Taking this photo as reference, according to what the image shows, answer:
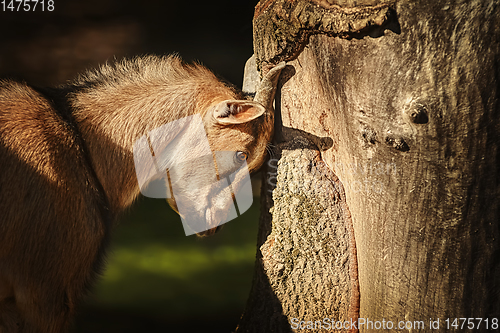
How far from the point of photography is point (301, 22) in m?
1.62

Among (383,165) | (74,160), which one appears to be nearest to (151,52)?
(74,160)

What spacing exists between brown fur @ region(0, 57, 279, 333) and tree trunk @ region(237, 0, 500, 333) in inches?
16.1

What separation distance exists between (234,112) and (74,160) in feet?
2.93

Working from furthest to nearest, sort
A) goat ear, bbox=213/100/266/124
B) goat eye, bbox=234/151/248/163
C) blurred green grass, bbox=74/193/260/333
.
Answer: blurred green grass, bbox=74/193/260/333 → goat eye, bbox=234/151/248/163 → goat ear, bbox=213/100/266/124

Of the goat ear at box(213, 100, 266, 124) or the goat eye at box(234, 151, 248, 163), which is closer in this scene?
the goat ear at box(213, 100, 266, 124)

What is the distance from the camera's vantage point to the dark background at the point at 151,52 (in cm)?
292

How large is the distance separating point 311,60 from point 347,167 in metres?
0.54

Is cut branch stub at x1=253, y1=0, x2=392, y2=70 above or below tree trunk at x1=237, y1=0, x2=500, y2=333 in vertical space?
above

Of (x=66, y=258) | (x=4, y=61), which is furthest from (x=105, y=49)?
(x=66, y=258)

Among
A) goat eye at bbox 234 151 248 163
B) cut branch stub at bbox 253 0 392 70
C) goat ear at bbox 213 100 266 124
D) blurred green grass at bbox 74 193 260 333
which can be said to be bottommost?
blurred green grass at bbox 74 193 260 333

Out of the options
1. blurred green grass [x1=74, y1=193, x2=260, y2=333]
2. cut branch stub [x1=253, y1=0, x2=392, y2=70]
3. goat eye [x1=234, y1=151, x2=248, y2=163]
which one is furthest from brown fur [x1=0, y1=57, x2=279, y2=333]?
blurred green grass [x1=74, y1=193, x2=260, y2=333]

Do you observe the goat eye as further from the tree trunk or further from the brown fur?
the tree trunk

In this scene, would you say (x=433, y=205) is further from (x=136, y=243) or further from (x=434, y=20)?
(x=136, y=243)

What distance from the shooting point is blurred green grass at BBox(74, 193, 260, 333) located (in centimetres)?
313
